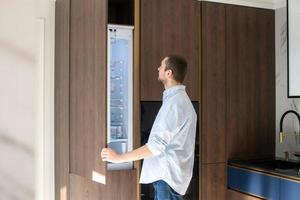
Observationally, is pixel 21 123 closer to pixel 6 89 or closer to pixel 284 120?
pixel 6 89

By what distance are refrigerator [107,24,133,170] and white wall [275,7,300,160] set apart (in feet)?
4.67

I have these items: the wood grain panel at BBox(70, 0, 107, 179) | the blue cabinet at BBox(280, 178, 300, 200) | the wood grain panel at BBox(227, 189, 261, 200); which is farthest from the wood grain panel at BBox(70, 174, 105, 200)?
the blue cabinet at BBox(280, 178, 300, 200)

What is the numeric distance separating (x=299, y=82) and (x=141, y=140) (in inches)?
56.1

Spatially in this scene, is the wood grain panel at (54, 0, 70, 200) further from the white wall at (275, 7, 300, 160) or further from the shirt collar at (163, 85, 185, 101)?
the white wall at (275, 7, 300, 160)

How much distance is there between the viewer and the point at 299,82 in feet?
11.6

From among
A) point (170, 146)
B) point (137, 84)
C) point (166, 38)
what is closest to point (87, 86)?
point (137, 84)

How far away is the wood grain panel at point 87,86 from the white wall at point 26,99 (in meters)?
0.45

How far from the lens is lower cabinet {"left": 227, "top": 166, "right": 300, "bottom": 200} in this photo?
3.09 metres

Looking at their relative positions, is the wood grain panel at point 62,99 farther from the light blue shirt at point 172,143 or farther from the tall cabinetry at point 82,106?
the light blue shirt at point 172,143

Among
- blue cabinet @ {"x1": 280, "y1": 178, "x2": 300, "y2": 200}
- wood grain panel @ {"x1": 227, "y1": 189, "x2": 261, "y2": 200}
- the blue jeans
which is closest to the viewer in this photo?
the blue jeans

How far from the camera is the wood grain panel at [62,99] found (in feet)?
11.1

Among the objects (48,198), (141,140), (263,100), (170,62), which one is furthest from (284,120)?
(48,198)

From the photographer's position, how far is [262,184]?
3.38 metres

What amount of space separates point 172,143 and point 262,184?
4.14ft
